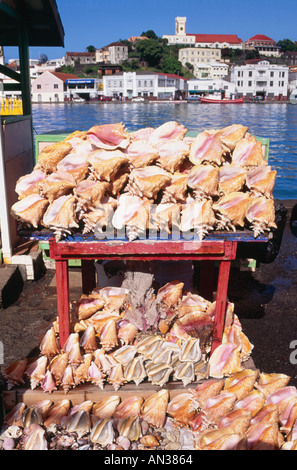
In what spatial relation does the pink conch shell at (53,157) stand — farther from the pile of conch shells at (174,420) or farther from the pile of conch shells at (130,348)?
the pile of conch shells at (174,420)

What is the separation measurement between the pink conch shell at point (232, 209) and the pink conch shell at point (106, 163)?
64 centimetres

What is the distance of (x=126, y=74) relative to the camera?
85312mm

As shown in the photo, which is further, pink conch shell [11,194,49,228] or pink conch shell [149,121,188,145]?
pink conch shell [149,121,188,145]

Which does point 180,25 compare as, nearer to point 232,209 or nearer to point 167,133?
point 167,133

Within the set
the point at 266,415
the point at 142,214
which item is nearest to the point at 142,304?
the point at 142,214

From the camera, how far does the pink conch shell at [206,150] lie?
8.58 ft

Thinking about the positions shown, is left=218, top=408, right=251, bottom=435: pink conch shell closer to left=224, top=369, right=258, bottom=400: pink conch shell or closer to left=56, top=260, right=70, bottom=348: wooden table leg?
left=224, top=369, right=258, bottom=400: pink conch shell

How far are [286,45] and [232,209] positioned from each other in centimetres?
14912

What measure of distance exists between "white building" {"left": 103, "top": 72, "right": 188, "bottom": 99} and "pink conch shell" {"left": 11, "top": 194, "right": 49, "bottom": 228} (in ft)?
284

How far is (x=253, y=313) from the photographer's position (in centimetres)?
460

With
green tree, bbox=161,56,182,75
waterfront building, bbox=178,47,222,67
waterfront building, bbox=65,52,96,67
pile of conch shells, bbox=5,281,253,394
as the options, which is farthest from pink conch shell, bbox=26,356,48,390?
waterfront building, bbox=178,47,222,67

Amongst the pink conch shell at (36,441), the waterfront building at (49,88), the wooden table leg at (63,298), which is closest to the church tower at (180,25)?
the waterfront building at (49,88)

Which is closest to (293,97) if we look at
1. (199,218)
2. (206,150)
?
(206,150)

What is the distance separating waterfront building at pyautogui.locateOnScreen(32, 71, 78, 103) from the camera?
3297 inches
